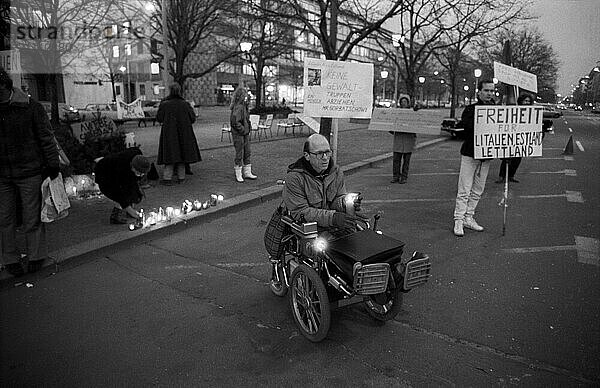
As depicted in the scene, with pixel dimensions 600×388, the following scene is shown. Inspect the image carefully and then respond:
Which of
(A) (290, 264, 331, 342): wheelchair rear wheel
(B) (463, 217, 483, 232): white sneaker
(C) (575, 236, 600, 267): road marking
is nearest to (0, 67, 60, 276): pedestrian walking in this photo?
(A) (290, 264, 331, 342): wheelchair rear wheel

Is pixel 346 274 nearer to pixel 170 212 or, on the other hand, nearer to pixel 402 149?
pixel 170 212

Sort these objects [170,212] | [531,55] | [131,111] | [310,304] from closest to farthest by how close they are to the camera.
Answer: [310,304] < [170,212] < [131,111] < [531,55]

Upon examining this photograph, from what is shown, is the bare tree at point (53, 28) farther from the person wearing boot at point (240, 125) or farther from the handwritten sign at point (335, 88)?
the handwritten sign at point (335, 88)

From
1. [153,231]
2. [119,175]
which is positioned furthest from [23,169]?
[153,231]

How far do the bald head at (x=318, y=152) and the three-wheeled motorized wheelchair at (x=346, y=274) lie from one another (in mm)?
519

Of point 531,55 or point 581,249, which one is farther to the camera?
point 531,55

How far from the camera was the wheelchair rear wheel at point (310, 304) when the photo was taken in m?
3.12

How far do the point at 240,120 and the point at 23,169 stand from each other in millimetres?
4737

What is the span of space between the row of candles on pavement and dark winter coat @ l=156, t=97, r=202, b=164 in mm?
1646

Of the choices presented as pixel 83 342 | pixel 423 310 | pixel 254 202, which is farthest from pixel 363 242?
pixel 254 202

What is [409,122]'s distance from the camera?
9328mm

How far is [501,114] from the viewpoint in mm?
5801

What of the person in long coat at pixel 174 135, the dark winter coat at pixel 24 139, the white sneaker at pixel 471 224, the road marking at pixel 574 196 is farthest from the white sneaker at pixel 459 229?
the person in long coat at pixel 174 135

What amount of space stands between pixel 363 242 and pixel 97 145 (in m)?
6.88
